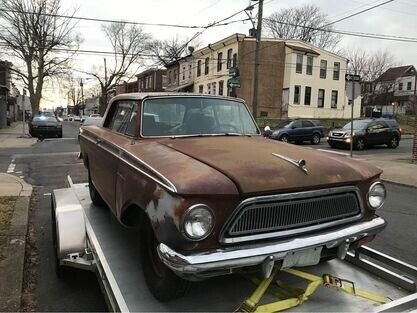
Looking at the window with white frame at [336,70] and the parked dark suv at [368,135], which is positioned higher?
the window with white frame at [336,70]

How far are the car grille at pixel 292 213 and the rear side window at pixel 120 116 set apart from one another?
2.04 m

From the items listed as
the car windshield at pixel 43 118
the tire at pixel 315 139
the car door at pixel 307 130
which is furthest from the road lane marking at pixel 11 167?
the tire at pixel 315 139

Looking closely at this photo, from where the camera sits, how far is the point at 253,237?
2.93m

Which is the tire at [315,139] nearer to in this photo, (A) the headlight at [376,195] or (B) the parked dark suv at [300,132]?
(B) the parked dark suv at [300,132]

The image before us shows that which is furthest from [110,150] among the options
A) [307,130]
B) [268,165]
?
[307,130]

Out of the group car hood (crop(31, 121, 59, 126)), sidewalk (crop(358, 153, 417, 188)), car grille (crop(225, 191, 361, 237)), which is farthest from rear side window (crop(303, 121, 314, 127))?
car grille (crop(225, 191, 361, 237))

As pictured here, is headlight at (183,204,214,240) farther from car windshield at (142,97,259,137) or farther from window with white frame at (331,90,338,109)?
window with white frame at (331,90,338,109)

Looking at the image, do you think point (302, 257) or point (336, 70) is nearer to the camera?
point (302, 257)

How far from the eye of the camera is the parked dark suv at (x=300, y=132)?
25344 millimetres

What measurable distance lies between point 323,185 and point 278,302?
87 cm

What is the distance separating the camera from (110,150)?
4.50 m

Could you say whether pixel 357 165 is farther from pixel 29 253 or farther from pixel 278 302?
pixel 29 253

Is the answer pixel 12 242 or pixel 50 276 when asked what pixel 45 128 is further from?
pixel 50 276

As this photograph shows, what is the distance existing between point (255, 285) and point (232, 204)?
815 mm
